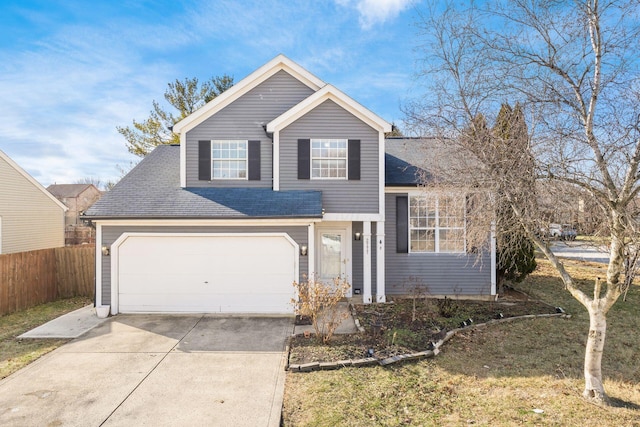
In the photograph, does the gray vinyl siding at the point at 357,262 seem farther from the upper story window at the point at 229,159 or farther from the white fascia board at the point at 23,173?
the white fascia board at the point at 23,173

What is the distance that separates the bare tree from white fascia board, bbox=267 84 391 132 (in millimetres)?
4134

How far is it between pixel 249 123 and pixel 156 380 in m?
8.33

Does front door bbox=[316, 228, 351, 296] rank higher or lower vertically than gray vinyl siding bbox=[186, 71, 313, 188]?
lower

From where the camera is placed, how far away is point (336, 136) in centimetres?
1091

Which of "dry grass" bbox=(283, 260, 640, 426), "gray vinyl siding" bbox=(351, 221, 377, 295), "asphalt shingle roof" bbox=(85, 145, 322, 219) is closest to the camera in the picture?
"dry grass" bbox=(283, 260, 640, 426)

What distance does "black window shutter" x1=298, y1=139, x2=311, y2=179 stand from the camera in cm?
1085

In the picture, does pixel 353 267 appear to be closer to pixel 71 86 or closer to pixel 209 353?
pixel 209 353

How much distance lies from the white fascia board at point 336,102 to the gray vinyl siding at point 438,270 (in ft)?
8.46

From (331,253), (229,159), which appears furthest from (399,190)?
(229,159)

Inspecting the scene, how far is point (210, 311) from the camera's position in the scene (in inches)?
388

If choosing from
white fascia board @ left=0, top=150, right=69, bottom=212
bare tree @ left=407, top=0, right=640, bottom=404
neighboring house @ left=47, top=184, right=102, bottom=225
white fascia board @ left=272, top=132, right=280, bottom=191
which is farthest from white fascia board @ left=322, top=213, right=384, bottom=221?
neighboring house @ left=47, top=184, right=102, bottom=225

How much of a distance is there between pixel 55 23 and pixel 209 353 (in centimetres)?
1238

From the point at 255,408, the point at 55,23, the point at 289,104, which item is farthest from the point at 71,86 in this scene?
the point at 255,408

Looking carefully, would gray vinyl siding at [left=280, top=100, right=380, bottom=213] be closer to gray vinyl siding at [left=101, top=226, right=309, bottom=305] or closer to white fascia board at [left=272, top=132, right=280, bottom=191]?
white fascia board at [left=272, top=132, right=280, bottom=191]
